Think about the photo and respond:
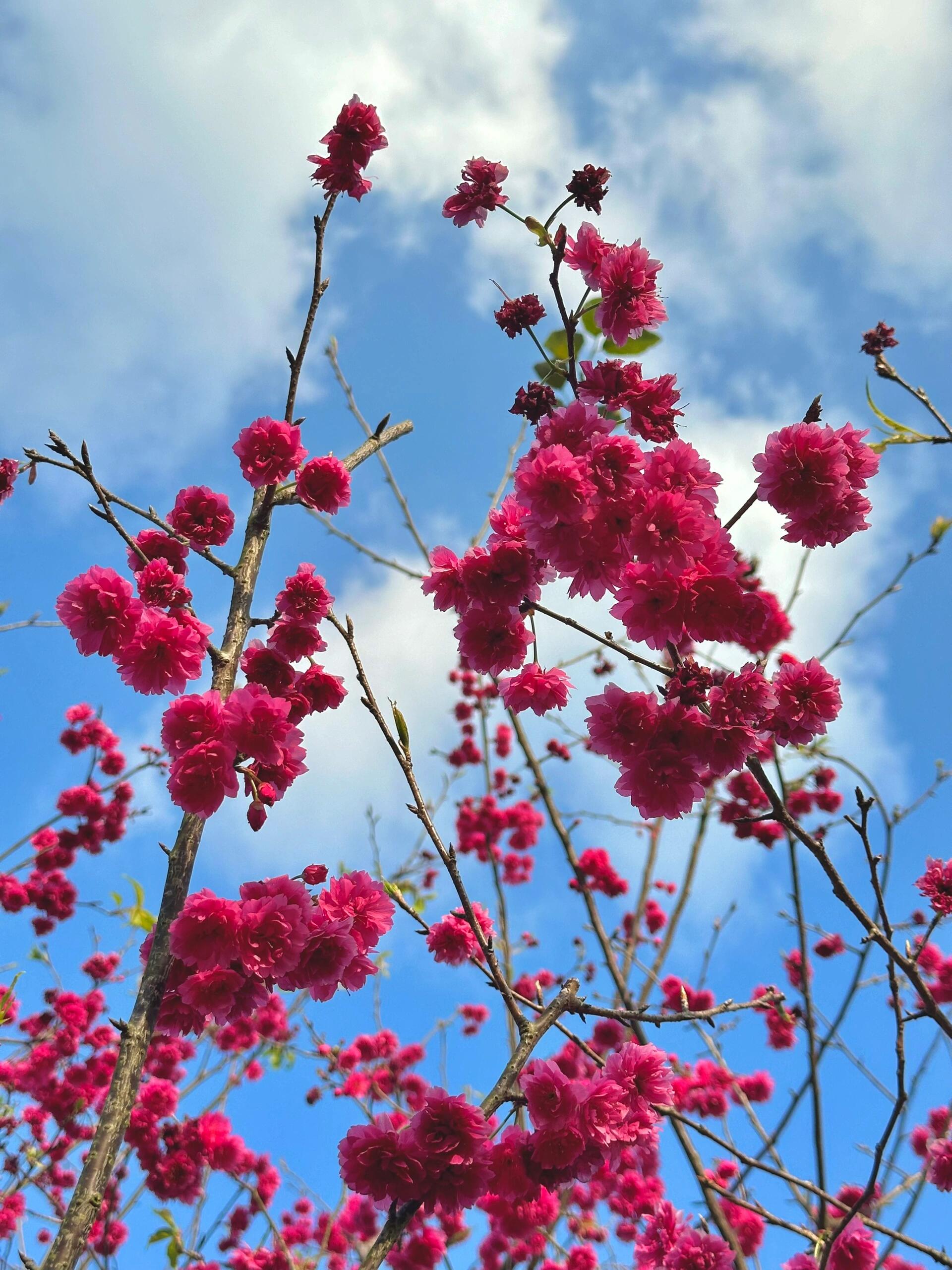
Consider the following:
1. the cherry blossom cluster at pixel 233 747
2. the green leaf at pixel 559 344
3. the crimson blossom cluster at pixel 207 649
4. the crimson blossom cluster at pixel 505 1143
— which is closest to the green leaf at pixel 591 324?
the green leaf at pixel 559 344

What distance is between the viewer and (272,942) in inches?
82.8

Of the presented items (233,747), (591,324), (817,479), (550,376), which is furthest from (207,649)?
(817,479)

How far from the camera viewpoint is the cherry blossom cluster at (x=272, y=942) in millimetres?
2094

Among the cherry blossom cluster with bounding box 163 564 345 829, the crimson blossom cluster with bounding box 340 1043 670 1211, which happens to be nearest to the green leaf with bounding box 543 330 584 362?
the cherry blossom cluster with bounding box 163 564 345 829

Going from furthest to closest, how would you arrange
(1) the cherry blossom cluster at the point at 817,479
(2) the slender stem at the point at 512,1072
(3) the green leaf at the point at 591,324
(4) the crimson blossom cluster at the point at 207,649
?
(3) the green leaf at the point at 591,324 → (4) the crimson blossom cluster at the point at 207,649 → (1) the cherry blossom cluster at the point at 817,479 → (2) the slender stem at the point at 512,1072

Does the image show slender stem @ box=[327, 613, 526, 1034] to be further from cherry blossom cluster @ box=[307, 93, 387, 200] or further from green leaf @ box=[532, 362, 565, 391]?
cherry blossom cluster @ box=[307, 93, 387, 200]

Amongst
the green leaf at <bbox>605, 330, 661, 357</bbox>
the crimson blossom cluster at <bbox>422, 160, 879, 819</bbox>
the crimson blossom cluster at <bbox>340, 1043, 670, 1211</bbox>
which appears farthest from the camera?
the green leaf at <bbox>605, 330, 661, 357</bbox>

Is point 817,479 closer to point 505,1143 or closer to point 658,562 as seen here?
point 658,562

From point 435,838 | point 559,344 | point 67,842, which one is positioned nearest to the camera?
point 435,838

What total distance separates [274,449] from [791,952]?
17.0 feet

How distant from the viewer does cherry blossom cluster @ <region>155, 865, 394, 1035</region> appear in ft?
6.87

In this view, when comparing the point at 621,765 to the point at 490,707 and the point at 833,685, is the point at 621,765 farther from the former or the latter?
the point at 490,707

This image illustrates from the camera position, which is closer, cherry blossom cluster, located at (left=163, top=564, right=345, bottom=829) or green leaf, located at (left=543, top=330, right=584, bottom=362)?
cherry blossom cluster, located at (left=163, top=564, right=345, bottom=829)

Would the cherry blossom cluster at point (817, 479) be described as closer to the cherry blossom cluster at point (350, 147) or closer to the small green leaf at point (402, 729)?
the small green leaf at point (402, 729)
